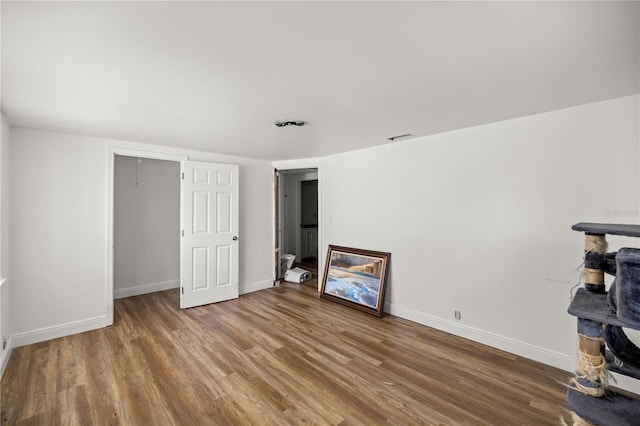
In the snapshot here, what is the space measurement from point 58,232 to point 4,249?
1.55ft

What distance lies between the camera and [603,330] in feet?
3.12

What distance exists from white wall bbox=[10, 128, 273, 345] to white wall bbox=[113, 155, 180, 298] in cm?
115

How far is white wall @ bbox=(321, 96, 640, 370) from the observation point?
2230 millimetres

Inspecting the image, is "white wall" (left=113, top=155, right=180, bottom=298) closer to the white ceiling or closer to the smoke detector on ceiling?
the white ceiling

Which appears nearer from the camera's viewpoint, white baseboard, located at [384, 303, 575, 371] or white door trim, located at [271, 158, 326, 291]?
white baseboard, located at [384, 303, 575, 371]

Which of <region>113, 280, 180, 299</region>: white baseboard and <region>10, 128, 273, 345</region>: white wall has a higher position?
<region>10, 128, 273, 345</region>: white wall

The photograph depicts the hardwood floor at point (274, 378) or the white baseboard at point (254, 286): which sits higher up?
the white baseboard at point (254, 286)

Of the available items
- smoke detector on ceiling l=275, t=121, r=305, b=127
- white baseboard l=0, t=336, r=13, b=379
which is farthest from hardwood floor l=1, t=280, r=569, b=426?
smoke detector on ceiling l=275, t=121, r=305, b=127

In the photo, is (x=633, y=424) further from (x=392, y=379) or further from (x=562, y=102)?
(x=562, y=102)

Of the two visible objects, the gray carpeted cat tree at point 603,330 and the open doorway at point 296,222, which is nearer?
the gray carpeted cat tree at point 603,330

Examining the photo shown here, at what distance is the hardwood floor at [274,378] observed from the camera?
6.17ft

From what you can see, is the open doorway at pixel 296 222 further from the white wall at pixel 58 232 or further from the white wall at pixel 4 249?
the white wall at pixel 4 249

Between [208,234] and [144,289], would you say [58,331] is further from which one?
[208,234]

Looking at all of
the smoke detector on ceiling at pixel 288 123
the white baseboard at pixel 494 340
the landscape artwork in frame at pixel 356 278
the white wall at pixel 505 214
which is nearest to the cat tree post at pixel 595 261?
the white wall at pixel 505 214
